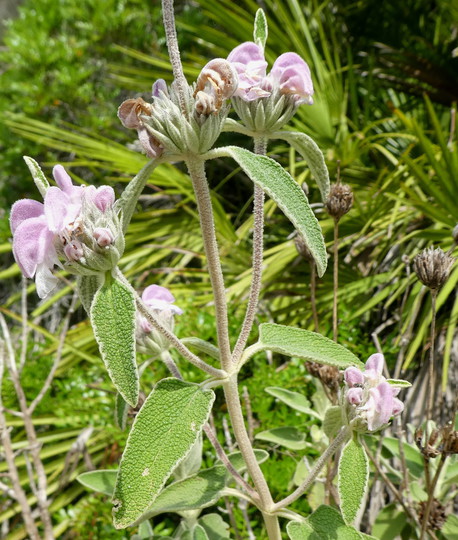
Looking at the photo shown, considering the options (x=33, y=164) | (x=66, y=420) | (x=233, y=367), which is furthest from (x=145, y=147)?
(x=66, y=420)

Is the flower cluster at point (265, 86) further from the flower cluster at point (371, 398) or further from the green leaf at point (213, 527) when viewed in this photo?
the green leaf at point (213, 527)

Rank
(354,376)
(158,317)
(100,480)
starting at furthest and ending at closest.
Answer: (100,480) → (158,317) → (354,376)

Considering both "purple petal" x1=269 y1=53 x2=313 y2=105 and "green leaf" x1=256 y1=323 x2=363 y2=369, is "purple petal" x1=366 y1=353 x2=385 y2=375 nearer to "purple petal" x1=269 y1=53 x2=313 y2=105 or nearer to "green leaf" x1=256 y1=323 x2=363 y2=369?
"green leaf" x1=256 y1=323 x2=363 y2=369

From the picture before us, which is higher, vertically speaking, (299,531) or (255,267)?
(255,267)

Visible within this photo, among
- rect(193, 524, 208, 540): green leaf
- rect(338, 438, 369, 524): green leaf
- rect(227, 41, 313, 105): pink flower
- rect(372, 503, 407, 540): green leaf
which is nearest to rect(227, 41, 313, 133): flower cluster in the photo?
rect(227, 41, 313, 105): pink flower

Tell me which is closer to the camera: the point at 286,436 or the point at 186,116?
the point at 186,116

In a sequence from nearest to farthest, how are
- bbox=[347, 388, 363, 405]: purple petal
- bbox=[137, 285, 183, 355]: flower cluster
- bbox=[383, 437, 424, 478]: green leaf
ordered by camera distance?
1. bbox=[347, 388, 363, 405]: purple petal
2. bbox=[137, 285, 183, 355]: flower cluster
3. bbox=[383, 437, 424, 478]: green leaf

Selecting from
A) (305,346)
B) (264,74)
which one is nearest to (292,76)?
(264,74)

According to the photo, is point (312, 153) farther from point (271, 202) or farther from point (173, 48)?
point (271, 202)
